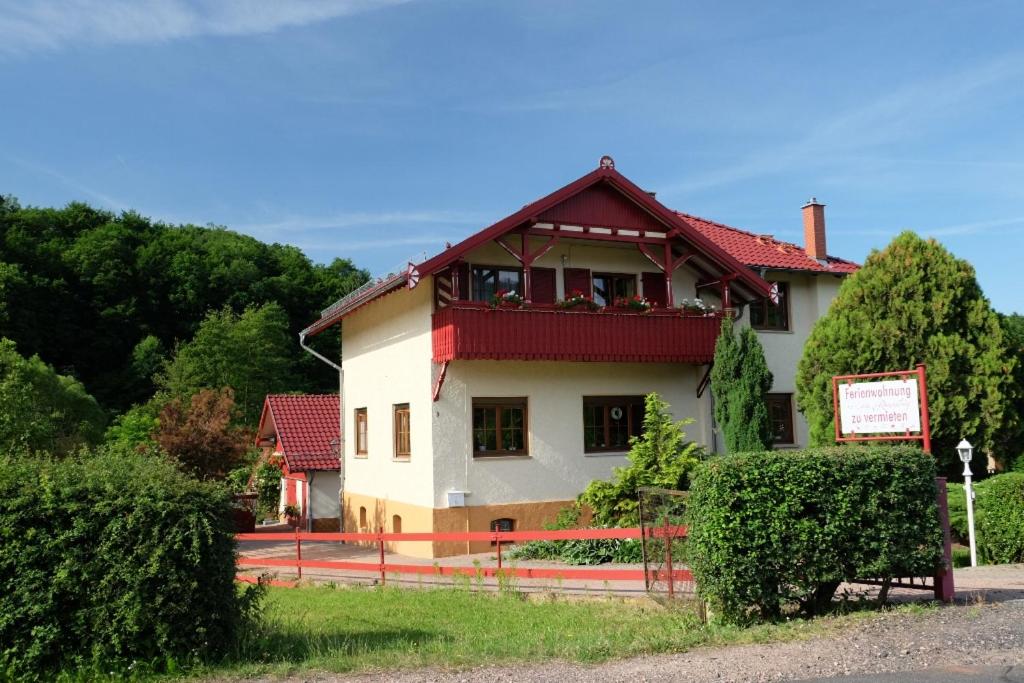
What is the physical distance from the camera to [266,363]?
5081cm

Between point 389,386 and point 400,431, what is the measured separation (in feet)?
4.06

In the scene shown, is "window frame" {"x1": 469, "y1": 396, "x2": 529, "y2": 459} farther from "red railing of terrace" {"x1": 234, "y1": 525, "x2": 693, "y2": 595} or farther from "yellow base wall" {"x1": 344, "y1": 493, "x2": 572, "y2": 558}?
"red railing of terrace" {"x1": 234, "y1": 525, "x2": 693, "y2": 595}

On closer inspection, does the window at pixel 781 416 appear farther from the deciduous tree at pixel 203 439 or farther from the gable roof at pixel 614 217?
the deciduous tree at pixel 203 439

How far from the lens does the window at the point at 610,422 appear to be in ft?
64.2

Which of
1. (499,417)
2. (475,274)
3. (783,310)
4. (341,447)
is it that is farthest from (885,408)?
(341,447)

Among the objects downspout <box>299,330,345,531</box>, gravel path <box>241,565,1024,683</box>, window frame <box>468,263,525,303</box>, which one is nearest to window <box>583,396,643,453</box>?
window frame <box>468,263,525,303</box>

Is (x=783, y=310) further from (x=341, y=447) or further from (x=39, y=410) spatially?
(x=39, y=410)

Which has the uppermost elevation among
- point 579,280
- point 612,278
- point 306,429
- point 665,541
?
point 612,278

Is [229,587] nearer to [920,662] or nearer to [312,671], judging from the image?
[312,671]

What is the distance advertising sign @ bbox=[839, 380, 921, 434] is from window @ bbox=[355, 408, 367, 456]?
1493 centimetres

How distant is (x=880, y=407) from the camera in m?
10.5

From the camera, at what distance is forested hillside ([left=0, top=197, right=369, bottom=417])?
4919 centimetres

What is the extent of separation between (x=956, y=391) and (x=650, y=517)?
9.86 meters

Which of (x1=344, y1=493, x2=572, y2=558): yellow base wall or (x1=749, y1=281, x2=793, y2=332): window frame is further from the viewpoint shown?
(x1=749, y1=281, x2=793, y2=332): window frame
